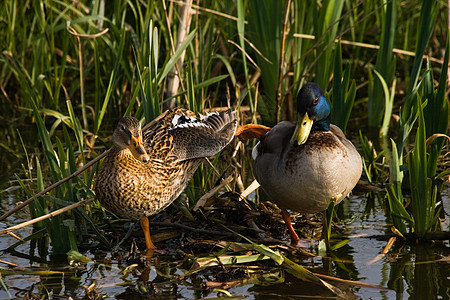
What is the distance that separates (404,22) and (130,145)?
15.1 feet

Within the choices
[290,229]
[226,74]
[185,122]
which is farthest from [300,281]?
[226,74]

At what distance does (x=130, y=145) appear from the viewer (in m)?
4.27

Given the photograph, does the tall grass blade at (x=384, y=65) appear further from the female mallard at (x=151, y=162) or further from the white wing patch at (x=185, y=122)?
the female mallard at (x=151, y=162)

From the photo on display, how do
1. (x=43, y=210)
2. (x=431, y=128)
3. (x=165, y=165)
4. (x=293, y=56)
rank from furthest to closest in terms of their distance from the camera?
(x=293, y=56) → (x=431, y=128) → (x=165, y=165) → (x=43, y=210)

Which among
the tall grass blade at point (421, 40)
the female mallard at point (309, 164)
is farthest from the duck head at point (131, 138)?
the tall grass blade at point (421, 40)

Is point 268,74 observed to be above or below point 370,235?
above

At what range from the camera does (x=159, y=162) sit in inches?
179

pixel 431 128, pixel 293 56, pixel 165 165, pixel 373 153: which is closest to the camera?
pixel 165 165

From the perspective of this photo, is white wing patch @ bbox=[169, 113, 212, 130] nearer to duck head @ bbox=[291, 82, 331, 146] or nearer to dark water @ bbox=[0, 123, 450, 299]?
duck head @ bbox=[291, 82, 331, 146]

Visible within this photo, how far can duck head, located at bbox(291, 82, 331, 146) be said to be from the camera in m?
4.41

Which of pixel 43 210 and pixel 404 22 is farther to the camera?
pixel 404 22

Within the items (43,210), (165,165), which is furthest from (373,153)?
(43,210)

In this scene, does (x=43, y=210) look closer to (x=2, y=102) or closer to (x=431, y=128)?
(x=431, y=128)

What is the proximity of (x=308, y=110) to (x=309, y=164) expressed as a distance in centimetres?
37
